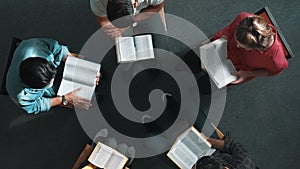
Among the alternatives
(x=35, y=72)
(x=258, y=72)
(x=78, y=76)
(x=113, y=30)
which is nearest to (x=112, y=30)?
(x=113, y=30)

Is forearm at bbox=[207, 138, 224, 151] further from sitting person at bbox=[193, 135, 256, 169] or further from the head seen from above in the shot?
the head seen from above

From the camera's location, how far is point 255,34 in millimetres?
1927

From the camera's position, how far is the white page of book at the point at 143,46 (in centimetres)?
238

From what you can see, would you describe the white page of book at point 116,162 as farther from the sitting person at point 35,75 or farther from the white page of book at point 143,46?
the white page of book at point 143,46

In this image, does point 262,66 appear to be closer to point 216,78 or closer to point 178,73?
point 216,78

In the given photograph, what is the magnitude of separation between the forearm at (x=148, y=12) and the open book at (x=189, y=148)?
2.62 ft

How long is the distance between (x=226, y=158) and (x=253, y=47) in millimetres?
697

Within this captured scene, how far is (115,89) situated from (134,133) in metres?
0.37

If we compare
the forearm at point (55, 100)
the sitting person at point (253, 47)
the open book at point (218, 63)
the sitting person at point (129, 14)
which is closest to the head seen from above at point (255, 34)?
the sitting person at point (253, 47)

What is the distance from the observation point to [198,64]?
Answer: 2.45 metres

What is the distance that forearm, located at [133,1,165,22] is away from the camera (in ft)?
7.52

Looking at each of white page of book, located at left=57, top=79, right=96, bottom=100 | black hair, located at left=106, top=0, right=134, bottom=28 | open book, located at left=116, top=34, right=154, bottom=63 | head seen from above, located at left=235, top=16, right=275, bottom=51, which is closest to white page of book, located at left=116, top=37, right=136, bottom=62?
open book, located at left=116, top=34, right=154, bottom=63

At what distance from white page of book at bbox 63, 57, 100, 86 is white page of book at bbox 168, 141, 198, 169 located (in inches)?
27.0

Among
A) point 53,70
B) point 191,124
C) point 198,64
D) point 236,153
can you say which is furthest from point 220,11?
point 53,70
